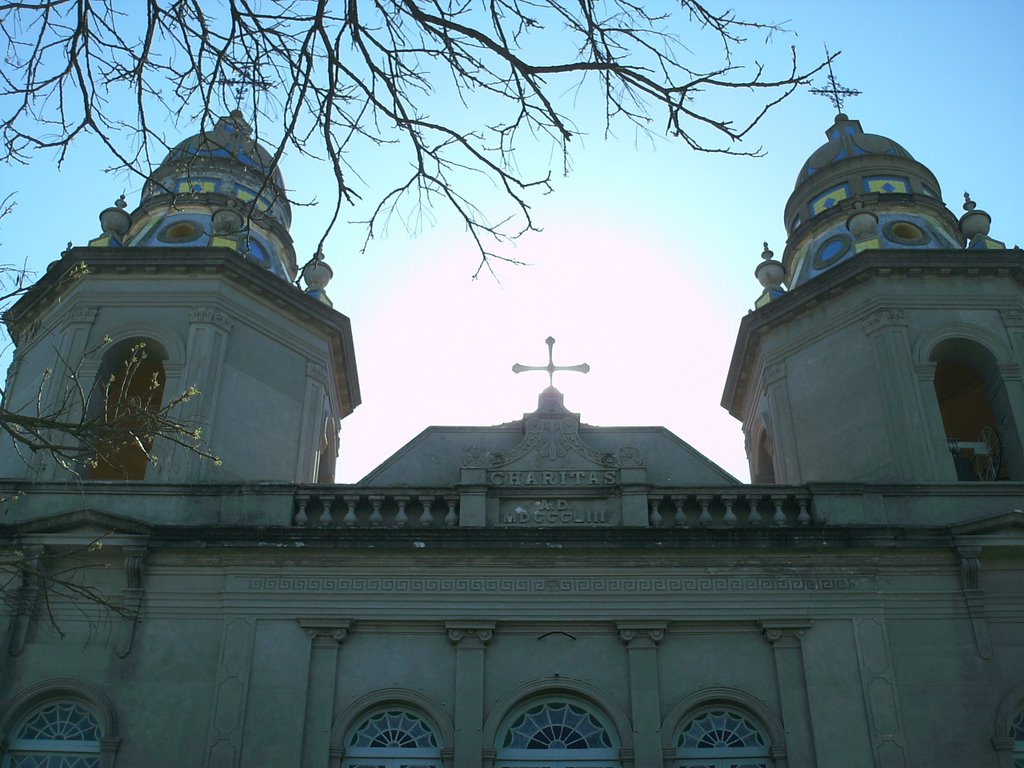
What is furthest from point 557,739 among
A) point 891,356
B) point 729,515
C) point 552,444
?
point 891,356

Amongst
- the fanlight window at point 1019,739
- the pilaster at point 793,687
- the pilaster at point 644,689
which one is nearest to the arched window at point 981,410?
the fanlight window at point 1019,739

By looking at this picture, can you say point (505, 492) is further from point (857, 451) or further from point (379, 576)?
point (857, 451)

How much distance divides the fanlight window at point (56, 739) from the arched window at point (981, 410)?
12.4 meters

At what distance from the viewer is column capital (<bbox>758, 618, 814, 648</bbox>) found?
14.6 m

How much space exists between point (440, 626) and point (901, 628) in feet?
19.0

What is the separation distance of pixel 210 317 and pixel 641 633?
827 centimetres

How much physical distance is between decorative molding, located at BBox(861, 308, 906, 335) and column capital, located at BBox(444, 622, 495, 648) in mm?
7683

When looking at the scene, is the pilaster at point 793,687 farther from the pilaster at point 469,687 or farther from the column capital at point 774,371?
the column capital at point 774,371

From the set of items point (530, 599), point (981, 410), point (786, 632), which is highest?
point (981, 410)

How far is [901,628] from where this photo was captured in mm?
14742

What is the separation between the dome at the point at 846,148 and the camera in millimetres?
22406

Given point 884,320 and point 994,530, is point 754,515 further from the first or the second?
point 884,320

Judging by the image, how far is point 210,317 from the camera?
59.6 feet

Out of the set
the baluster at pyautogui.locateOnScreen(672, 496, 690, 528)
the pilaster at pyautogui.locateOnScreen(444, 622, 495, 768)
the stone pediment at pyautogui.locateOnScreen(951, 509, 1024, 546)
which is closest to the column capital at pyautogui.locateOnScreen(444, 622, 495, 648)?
the pilaster at pyautogui.locateOnScreen(444, 622, 495, 768)
